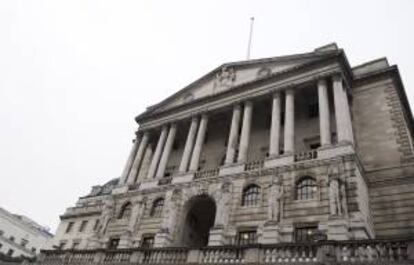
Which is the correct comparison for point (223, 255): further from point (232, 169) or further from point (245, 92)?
point (245, 92)

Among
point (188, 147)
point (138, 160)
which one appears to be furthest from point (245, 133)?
point (138, 160)

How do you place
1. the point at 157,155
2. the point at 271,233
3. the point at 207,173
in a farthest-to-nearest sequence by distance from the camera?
1. the point at 157,155
2. the point at 207,173
3. the point at 271,233

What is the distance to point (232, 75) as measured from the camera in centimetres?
3653

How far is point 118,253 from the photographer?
2308cm

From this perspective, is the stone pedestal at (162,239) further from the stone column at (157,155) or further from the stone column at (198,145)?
the stone column at (157,155)

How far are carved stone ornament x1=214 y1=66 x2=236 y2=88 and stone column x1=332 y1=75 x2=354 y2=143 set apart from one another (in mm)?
10982

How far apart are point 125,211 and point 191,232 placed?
696cm

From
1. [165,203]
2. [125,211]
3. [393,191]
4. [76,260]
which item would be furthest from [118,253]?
[393,191]

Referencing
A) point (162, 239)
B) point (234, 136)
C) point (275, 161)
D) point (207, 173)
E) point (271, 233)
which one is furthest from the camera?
point (234, 136)

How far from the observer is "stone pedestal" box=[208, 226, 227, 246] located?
2339cm

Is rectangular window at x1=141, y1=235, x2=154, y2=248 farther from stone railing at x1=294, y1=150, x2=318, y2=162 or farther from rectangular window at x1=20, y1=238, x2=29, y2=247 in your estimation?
rectangular window at x1=20, y1=238, x2=29, y2=247

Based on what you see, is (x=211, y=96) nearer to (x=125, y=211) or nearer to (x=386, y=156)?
(x=125, y=211)

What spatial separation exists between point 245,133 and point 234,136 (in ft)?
3.30

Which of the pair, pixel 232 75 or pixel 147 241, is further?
pixel 232 75
